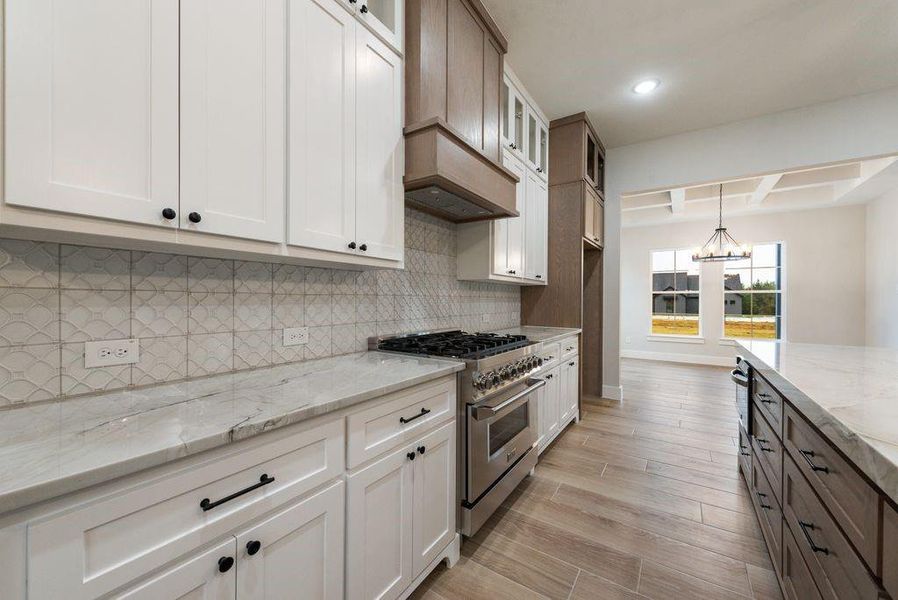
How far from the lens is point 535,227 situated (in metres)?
3.47

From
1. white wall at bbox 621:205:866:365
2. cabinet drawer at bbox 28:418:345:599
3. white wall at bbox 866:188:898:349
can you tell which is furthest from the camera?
white wall at bbox 621:205:866:365

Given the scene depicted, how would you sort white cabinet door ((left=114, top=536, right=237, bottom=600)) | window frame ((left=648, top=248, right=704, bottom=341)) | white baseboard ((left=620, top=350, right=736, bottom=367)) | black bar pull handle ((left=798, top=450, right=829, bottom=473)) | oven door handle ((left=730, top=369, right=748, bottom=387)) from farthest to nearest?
window frame ((left=648, top=248, right=704, bottom=341))
white baseboard ((left=620, top=350, right=736, bottom=367))
oven door handle ((left=730, top=369, right=748, bottom=387))
black bar pull handle ((left=798, top=450, right=829, bottom=473))
white cabinet door ((left=114, top=536, right=237, bottom=600))

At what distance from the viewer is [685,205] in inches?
249

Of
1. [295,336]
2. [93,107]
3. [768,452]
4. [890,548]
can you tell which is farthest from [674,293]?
[93,107]

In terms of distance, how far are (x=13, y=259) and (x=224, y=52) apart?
2.82 ft

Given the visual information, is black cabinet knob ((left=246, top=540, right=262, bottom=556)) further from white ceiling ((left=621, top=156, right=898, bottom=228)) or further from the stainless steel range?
white ceiling ((left=621, top=156, right=898, bottom=228))

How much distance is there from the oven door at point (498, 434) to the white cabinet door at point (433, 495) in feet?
0.37

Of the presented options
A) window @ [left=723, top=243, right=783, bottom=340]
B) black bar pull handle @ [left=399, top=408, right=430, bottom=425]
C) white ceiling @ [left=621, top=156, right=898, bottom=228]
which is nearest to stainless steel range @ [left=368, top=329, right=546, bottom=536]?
black bar pull handle @ [left=399, top=408, right=430, bottom=425]

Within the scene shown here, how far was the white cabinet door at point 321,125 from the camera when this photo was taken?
1.34 meters

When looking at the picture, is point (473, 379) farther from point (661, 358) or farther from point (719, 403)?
point (661, 358)

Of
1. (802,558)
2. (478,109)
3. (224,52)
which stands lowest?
(802,558)

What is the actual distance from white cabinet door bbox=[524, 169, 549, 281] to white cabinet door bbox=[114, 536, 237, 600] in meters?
2.84

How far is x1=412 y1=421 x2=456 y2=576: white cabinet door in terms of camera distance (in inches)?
57.1

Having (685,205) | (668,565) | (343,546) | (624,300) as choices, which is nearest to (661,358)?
(624,300)
